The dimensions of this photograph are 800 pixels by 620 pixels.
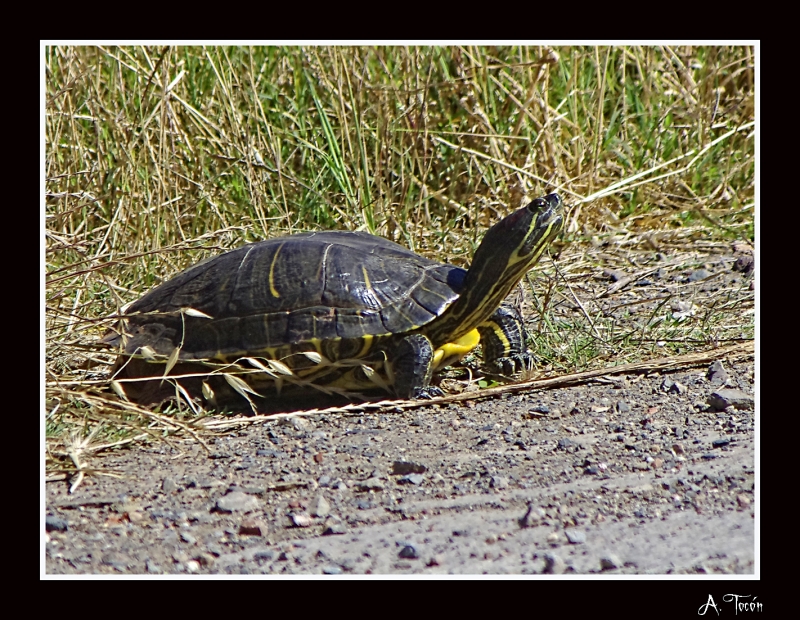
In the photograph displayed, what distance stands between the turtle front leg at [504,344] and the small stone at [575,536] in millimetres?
1556

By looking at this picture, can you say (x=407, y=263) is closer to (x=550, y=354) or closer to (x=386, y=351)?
(x=386, y=351)

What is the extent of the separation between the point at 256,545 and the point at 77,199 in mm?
3032

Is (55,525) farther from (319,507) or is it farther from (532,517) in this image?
(532,517)

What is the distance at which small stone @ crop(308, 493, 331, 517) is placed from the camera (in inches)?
98.9

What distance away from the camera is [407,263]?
12.7ft

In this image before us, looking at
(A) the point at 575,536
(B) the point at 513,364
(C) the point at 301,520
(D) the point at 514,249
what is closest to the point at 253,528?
(C) the point at 301,520

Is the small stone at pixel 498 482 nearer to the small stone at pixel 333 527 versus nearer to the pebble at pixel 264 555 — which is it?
the small stone at pixel 333 527

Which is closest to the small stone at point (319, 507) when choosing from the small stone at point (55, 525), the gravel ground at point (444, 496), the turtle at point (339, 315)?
the gravel ground at point (444, 496)

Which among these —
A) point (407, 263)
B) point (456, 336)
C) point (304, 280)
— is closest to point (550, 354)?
point (456, 336)

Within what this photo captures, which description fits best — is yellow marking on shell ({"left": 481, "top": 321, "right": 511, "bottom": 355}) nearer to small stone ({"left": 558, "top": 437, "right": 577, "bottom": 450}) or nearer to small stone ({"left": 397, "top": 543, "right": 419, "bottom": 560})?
small stone ({"left": 558, "top": 437, "right": 577, "bottom": 450})

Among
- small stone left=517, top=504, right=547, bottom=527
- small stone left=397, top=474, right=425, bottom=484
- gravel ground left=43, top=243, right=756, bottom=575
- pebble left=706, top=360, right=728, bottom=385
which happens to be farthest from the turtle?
small stone left=517, top=504, right=547, bottom=527

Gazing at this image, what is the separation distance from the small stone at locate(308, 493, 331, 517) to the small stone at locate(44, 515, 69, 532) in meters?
0.65

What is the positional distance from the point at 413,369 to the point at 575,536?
1.41 metres

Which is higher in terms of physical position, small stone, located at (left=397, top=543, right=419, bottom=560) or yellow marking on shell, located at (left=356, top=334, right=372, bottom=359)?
yellow marking on shell, located at (left=356, top=334, right=372, bottom=359)
